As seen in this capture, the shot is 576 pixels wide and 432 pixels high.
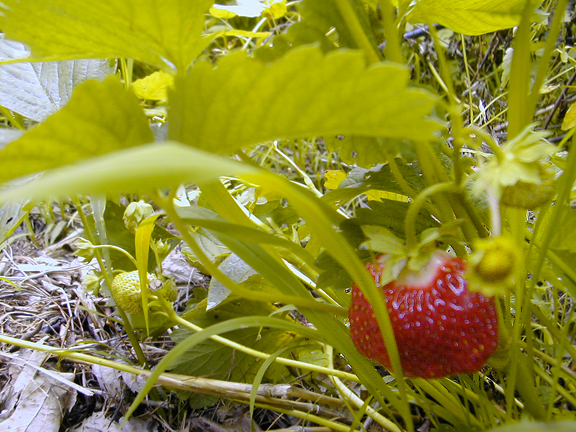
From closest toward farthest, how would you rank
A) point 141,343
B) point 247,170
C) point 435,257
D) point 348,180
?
point 247,170 → point 435,257 → point 348,180 → point 141,343

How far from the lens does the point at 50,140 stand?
0.27 m

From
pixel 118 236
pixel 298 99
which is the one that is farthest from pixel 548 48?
pixel 118 236

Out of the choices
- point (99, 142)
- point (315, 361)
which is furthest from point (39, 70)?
point (315, 361)

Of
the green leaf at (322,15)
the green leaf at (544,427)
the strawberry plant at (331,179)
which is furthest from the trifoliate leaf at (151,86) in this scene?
the green leaf at (544,427)

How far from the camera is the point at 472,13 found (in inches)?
19.0

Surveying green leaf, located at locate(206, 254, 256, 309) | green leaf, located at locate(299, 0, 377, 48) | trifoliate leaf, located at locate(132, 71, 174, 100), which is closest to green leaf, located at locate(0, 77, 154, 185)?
green leaf, located at locate(299, 0, 377, 48)

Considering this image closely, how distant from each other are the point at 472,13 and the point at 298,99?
1.02 feet

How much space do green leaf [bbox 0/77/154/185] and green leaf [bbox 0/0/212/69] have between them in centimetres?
10

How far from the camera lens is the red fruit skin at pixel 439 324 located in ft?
1.32

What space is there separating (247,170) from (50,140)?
5.4 inches

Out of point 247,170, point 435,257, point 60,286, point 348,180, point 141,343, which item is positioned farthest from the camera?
point 60,286

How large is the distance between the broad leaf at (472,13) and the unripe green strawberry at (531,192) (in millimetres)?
185

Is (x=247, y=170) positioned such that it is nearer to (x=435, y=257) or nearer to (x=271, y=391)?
(x=435, y=257)

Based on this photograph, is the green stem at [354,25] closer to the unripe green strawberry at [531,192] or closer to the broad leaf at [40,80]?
the unripe green strawberry at [531,192]
